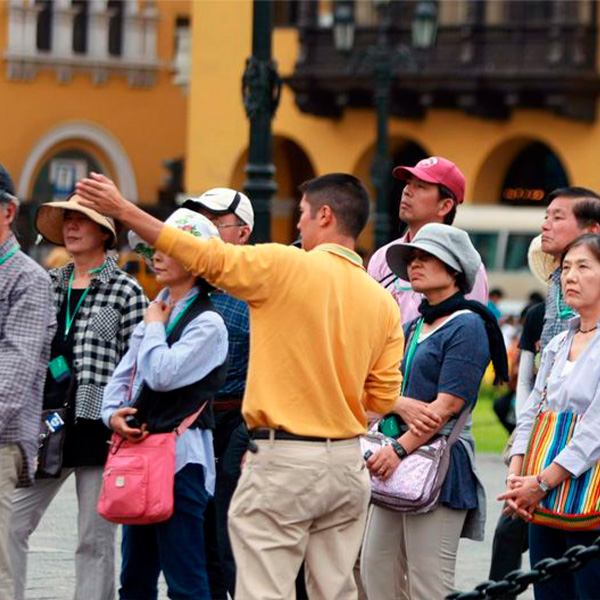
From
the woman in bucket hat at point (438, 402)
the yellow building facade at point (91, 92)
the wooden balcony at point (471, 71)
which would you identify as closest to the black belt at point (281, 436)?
the woman in bucket hat at point (438, 402)

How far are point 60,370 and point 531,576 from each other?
2708 millimetres

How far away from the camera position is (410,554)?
7.84 metres

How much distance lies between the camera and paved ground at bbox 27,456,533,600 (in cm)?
986

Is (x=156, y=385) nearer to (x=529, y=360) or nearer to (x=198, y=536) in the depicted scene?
(x=198, y=536)

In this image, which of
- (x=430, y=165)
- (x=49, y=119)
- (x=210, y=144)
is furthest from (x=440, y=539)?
(x=49, y=119)

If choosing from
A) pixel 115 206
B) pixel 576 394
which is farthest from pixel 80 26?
pixel 115 206

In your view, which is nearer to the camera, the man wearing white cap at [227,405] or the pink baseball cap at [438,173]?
the pink baseball cap at [438,173]

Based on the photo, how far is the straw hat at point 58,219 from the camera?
8281 millimetres

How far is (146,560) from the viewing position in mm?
7648

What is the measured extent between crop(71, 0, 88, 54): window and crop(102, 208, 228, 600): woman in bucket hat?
4246 centimetres

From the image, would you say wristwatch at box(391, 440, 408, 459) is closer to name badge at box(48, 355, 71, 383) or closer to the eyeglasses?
name badge at box(48, 355, 71, 383)

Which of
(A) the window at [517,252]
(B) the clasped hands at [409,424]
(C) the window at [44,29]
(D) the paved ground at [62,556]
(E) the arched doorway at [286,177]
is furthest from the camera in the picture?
(C) the window at [44,29]

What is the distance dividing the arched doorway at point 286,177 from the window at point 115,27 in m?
8.38

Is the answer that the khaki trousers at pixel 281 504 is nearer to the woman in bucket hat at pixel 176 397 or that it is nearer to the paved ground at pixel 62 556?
the woman in bucket hat at pixel 176 397
